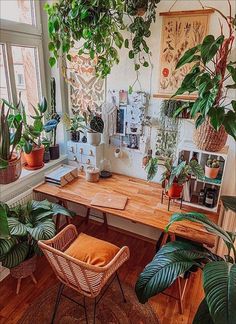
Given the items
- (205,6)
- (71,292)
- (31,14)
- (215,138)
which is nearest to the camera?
(215,138)

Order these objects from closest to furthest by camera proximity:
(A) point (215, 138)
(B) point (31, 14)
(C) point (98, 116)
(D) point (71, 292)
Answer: (A) point (215, 138), (D) point (71, 292), (B) point (31, 14), (C) point (98, 116)

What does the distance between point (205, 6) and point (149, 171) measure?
126 centimetres

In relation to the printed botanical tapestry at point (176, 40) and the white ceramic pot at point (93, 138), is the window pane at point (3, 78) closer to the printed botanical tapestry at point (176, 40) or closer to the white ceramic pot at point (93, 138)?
the white ceramic pot at point (93, 138)

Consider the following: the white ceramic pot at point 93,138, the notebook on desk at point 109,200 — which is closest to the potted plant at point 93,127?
the white ceramic pot at point 93,138

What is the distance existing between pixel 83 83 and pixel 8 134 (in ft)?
3.10

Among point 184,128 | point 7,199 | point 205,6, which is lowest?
point 7,199

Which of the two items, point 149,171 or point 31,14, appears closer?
point 149,171

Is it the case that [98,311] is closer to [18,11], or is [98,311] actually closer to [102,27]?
[102,27]

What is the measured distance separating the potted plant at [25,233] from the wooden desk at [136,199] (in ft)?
0.70

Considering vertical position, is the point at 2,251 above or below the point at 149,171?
below

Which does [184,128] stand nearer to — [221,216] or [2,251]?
[221,216]

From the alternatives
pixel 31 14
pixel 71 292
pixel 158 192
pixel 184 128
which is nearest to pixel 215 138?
pixel 184 128

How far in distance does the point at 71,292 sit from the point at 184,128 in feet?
5.39

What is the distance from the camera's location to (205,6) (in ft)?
5.98
